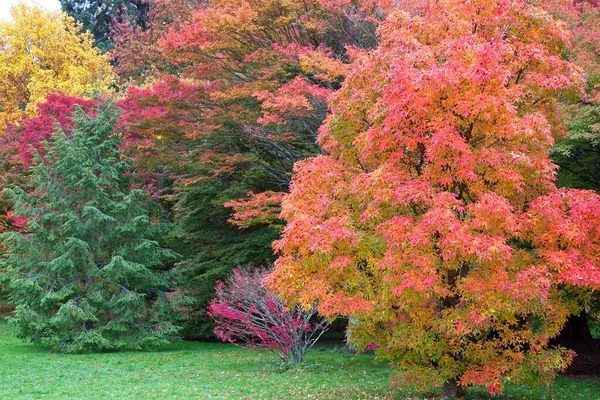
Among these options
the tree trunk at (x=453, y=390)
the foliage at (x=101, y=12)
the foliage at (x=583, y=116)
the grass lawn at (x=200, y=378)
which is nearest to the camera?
the tree trunk at (x=453, y=390)

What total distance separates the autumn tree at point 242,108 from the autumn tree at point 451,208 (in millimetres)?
6046

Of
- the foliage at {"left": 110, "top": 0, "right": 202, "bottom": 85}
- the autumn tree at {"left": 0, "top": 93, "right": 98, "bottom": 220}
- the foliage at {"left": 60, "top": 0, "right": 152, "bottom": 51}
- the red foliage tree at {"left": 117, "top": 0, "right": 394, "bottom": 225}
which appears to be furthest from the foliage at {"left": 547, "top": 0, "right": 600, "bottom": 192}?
the foliage at {"left": 60, "top": 0, "right": 152, "bottom": 51}

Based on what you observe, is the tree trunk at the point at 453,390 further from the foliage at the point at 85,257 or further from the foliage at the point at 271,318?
the foliage at the point at 85,257

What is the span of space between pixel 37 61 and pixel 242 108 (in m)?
19.0

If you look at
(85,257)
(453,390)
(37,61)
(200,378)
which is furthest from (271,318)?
(37,61)

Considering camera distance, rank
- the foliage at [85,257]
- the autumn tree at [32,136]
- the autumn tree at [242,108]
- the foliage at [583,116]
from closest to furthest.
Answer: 1. the foliage at [583,116]
2. the autumn tree at [242,108]
3. the foliage at [85,257]
4. the autumn tree at [32,136]

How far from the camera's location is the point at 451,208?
331 inches

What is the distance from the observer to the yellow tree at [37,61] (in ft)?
100

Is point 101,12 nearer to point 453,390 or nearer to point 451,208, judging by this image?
point 453,390

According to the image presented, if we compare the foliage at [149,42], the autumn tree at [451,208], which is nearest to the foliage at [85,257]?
the autumn tree at [451,208]

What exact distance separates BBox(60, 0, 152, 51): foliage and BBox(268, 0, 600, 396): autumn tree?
37372 mm

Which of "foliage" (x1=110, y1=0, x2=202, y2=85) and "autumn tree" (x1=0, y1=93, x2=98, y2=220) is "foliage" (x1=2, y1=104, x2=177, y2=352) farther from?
"foliage" (x1=110, y1=0, x2=202, y2=85)

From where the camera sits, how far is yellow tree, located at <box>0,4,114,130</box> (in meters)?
30.5

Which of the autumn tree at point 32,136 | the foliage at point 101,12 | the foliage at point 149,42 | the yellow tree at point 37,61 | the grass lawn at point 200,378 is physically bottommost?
the grass lawn at point 200,378
